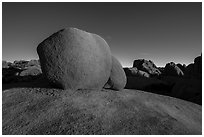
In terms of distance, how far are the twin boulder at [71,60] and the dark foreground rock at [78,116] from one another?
1.61 feet

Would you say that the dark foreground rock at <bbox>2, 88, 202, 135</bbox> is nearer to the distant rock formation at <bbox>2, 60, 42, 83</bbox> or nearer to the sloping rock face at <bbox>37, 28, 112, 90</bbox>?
the sloping rock face at <bbox>37, 28, 112, 90</bbox>

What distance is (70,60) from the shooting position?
4.62m

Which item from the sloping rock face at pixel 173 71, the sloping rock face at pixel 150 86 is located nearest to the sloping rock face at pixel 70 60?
the sloping rock face at pixel 150 86

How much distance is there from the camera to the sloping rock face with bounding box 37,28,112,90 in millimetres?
4613

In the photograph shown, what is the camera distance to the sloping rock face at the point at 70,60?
461 cm

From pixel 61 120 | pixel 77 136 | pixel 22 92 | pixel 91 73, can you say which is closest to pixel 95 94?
pixel 91 73

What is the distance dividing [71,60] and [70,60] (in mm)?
34

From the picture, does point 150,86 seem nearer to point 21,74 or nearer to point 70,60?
point 70,60

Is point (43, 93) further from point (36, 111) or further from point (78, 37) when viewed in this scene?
point (78, 37)

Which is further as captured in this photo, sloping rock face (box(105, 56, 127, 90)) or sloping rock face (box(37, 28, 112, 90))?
sloping rock face (box(105, 56, 127, 90))

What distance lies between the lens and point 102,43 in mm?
5656

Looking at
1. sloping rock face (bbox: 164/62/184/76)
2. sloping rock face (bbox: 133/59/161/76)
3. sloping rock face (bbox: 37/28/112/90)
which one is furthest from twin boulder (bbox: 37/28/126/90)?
sloping rock face (bbox: 133/59/161/76)

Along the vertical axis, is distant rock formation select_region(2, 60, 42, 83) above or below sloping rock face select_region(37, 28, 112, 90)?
below

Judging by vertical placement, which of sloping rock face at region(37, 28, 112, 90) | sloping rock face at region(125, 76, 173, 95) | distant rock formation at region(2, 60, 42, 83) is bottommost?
sloping rock face at region(125, 76, 173, 95)
